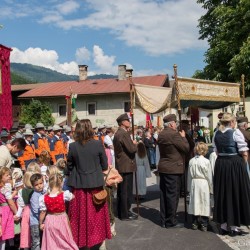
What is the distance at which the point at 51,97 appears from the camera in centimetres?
3847

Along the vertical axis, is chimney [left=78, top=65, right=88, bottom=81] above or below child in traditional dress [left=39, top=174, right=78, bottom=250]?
above

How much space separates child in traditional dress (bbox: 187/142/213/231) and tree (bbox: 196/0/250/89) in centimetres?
1366

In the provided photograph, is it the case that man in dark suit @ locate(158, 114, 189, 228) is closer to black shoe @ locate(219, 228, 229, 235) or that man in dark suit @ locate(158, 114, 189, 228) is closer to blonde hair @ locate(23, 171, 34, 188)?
black shoe @ locate(219, 228, 229, 235)

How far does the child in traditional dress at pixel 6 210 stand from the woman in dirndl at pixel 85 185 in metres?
0.81

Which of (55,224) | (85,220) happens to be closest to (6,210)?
(55,224)

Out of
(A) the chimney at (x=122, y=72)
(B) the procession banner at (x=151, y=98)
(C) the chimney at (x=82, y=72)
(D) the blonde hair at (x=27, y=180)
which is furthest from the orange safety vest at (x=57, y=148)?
(C) the chimney at (x=82, y=72)

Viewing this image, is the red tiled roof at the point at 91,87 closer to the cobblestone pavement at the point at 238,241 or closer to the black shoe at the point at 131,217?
the black shoe at the point at 131,217

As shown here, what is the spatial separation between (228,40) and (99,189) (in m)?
17.8

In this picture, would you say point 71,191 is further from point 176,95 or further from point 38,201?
point 176,95

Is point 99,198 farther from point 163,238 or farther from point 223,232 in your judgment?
point 223,232

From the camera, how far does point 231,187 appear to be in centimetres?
609

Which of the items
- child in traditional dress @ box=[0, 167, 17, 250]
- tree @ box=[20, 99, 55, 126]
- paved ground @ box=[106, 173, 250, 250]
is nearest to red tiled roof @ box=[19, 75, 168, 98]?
tree @ box=[20, 99, 55, 126]

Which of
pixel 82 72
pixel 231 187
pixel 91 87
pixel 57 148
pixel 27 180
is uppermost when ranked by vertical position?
pixel 82 72

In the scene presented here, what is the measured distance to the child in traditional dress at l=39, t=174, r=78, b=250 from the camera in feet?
15.9
